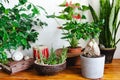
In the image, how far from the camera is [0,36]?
1151 mm

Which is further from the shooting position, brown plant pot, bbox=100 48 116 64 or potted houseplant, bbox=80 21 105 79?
brown plant pot, bbox=100 48 116 64

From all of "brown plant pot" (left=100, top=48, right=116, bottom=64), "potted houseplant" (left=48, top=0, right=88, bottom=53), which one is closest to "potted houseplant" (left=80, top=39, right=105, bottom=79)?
"potted houseplant" (left=48, top=0, right=88, bottom=53)

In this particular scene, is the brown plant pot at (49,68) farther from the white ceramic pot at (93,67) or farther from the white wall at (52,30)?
the white wall at (52,30)

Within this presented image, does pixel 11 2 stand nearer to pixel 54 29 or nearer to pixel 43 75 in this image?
pixel 54 29

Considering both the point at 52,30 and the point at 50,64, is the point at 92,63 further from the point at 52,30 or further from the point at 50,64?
the point at 52,30

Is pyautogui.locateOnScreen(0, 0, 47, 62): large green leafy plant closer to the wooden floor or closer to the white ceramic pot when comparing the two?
the wooden floor

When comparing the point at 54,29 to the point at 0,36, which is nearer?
the point at 0,36

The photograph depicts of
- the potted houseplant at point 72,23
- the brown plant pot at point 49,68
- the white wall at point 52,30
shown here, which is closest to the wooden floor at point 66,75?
the brown plant pot at point 49,68

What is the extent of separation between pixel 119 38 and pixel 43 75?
0.66 m

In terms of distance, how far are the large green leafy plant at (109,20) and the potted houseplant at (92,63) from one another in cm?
24

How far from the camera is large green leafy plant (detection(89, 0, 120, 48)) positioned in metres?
1.35

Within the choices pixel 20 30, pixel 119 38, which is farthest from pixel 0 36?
pixel 119 38

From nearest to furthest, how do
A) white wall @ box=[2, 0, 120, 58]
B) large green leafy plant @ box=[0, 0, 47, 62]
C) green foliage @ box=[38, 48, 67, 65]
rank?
large green leafy plant @ box=[0, 0, 47, 62] < green foliage @ box=[38, 48, 67, 65] < white wall @ box=[2, 0, 120, 58]

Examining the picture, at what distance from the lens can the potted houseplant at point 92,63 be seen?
3.77 ft
